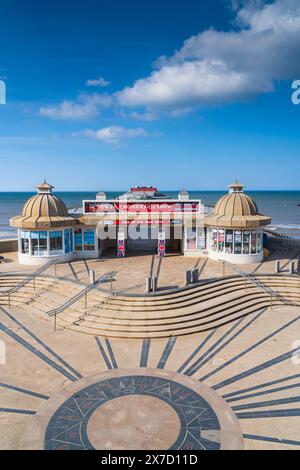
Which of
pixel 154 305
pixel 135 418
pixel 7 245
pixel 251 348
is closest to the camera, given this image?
pixel 135 418

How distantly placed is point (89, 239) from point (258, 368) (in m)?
→ 20.1

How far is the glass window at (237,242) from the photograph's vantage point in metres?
28.6

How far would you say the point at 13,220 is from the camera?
29062mm

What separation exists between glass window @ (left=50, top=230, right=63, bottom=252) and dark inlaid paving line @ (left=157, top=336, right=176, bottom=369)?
51.3 feet

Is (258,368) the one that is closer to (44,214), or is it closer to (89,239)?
(89,239)

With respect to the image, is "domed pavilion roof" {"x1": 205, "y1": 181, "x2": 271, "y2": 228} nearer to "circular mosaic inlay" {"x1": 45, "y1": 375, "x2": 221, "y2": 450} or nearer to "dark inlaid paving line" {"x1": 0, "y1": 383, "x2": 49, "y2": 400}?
"circular mosaic inlay" {"x1": 45, "y1": 375, "x2": 221, "y2": 450}

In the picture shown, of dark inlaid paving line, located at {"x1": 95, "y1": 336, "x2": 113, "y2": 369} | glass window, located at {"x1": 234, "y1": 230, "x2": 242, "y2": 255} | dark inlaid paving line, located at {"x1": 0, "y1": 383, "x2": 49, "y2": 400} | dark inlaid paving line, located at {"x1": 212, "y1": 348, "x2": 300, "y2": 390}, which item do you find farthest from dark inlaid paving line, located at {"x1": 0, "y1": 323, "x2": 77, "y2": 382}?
glass window, located at {"x1": 234, "y1": 230, "x2": 242, "y2": 255}

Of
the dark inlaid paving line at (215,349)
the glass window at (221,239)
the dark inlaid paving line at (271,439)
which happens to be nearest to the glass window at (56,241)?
the glass window at (221,239)

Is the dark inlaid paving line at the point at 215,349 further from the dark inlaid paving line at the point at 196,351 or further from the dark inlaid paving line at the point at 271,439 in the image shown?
the dark inlaid paving line at the point at 271,439

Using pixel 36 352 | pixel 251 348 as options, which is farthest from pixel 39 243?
pixel 251 348

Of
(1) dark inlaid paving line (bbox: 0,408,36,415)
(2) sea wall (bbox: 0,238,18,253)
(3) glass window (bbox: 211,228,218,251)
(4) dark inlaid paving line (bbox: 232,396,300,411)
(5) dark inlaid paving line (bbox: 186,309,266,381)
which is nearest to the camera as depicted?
(1) dark inlaid paving line (bbox: 0,408,36,415)

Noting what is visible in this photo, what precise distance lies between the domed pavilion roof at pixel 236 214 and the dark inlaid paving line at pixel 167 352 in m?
13.7

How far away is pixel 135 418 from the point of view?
11.4 m

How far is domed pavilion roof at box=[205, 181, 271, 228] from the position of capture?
28.0m
